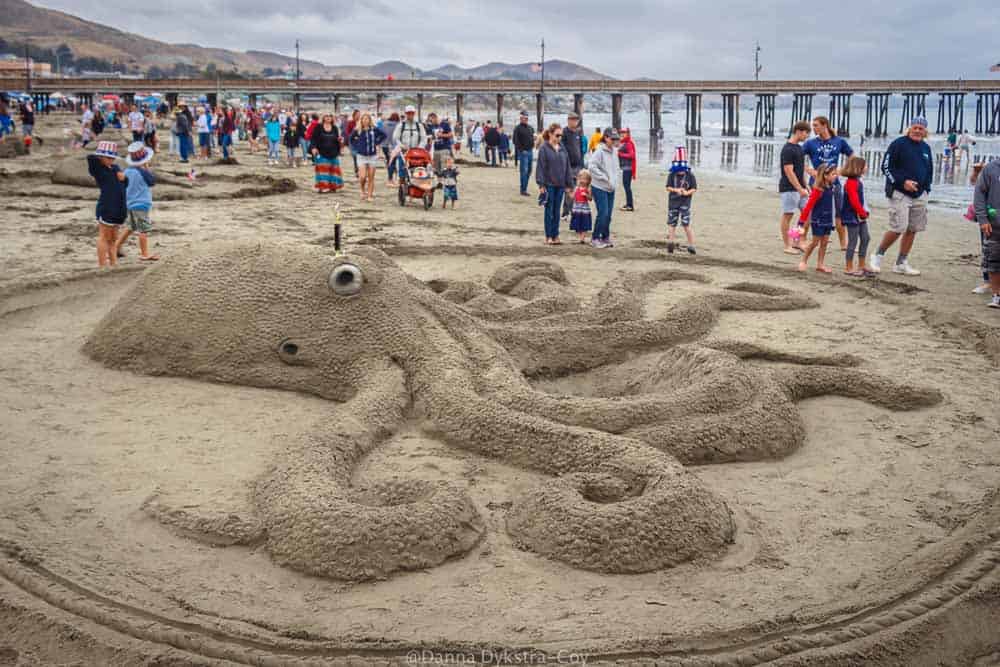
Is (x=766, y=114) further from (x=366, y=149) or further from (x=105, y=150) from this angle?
(x=105, y=150)

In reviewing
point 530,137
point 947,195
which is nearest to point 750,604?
point 530,137

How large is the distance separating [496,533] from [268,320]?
3035 mm

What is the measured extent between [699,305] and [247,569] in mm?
5933

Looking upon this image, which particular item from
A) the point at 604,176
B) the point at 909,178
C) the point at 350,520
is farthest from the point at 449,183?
the point at 350,520

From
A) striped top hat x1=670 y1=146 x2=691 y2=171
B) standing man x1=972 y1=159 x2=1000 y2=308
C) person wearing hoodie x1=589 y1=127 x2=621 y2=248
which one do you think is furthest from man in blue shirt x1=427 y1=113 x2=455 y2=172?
standing man x1=972 y1=159 x2=1000 y2=308

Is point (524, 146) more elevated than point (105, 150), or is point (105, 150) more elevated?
point (524, 146)

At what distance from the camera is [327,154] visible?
19094 millimetres

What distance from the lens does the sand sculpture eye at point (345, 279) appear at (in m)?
6.86

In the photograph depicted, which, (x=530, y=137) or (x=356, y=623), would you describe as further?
(x=530, y=137)

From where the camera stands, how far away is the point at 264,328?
22.8 feet

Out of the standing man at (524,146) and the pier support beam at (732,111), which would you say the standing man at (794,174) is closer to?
the standing man at (524,146)

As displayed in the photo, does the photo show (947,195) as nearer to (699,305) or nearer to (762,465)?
(699,305)

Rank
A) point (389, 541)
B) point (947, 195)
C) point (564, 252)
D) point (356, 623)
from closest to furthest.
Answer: point (356, 623)
point (389, 541)
point (564, 252)
point (947, 195)

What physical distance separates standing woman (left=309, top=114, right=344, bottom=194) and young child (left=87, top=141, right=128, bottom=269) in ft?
27.4
